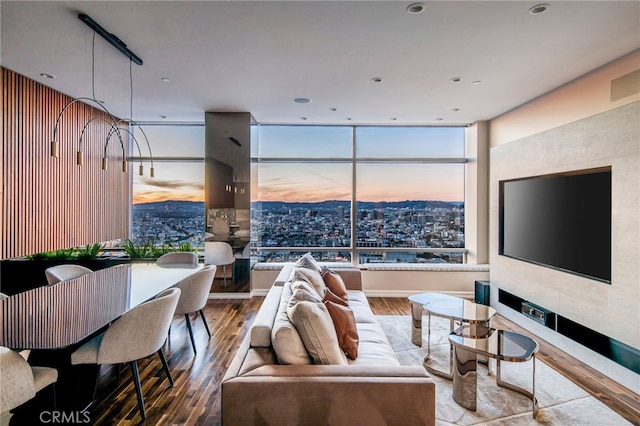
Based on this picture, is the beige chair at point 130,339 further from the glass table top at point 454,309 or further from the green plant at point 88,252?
the green plant at point 88,252

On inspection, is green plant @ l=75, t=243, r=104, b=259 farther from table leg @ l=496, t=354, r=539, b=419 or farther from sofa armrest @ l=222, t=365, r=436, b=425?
table leg @ l=496, t=354, r=539, b=419

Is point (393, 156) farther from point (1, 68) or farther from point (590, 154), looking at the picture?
point (1, 68)

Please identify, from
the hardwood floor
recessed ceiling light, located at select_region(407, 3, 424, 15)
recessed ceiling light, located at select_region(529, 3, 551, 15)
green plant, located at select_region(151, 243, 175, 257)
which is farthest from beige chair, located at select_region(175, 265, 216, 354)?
recessed ceiling light, located at select_region(529, 3, 551, 15)

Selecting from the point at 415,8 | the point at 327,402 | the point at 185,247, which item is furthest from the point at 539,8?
the point at 185,247

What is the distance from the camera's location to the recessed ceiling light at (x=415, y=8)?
7.58 ft

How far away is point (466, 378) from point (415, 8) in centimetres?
271

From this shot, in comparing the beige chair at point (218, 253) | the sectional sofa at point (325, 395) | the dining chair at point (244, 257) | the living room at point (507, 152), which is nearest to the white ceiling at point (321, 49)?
the living room at point (507, 152)

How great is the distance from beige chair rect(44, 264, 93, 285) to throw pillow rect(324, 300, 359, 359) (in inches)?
113

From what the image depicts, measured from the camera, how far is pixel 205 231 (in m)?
5.21

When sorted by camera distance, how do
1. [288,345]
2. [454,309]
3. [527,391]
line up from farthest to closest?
[454,309], [527,391], [288,345]

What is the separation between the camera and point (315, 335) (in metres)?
1.85

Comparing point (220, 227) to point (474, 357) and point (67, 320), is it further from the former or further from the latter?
point (474, 357)

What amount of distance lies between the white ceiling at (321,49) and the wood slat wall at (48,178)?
0.35 meters

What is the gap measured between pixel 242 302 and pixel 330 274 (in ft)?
7.33
